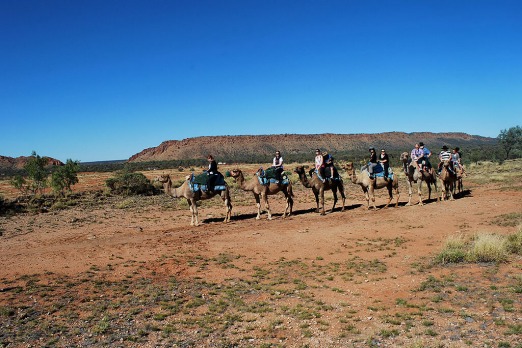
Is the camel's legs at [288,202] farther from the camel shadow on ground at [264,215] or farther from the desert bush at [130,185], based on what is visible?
the desert bush at [130,185]

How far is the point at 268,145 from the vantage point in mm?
164500

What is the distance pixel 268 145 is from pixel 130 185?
13303 centimetres

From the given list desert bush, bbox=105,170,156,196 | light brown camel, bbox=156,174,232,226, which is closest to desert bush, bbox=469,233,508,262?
light brown camel, bbox=156,174,232,226

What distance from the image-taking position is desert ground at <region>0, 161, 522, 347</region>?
6.43 metres

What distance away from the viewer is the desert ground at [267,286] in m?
6.43

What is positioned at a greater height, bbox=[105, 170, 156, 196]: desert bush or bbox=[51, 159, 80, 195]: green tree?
bbox=[51, 159, 80, 195]: green tree

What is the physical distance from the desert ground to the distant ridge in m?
131

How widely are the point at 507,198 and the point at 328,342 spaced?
48.3 feet

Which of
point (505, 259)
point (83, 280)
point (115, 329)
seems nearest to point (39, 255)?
point (83, 280)

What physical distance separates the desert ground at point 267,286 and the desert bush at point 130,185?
54.0ft

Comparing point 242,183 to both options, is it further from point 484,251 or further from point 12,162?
point 12,162

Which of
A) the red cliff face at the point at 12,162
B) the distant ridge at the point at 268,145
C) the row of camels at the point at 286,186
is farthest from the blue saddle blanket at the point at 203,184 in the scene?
the red cliff face at the point at 12,162

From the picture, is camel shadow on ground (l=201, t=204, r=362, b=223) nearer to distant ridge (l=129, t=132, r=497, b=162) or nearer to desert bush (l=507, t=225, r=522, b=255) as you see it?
desert bush (l=507, t=225, r=522, b=255)

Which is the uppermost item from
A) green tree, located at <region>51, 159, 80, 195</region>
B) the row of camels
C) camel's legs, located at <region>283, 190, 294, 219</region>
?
green tree, located at <region>51, 159, 80, 195</region>
